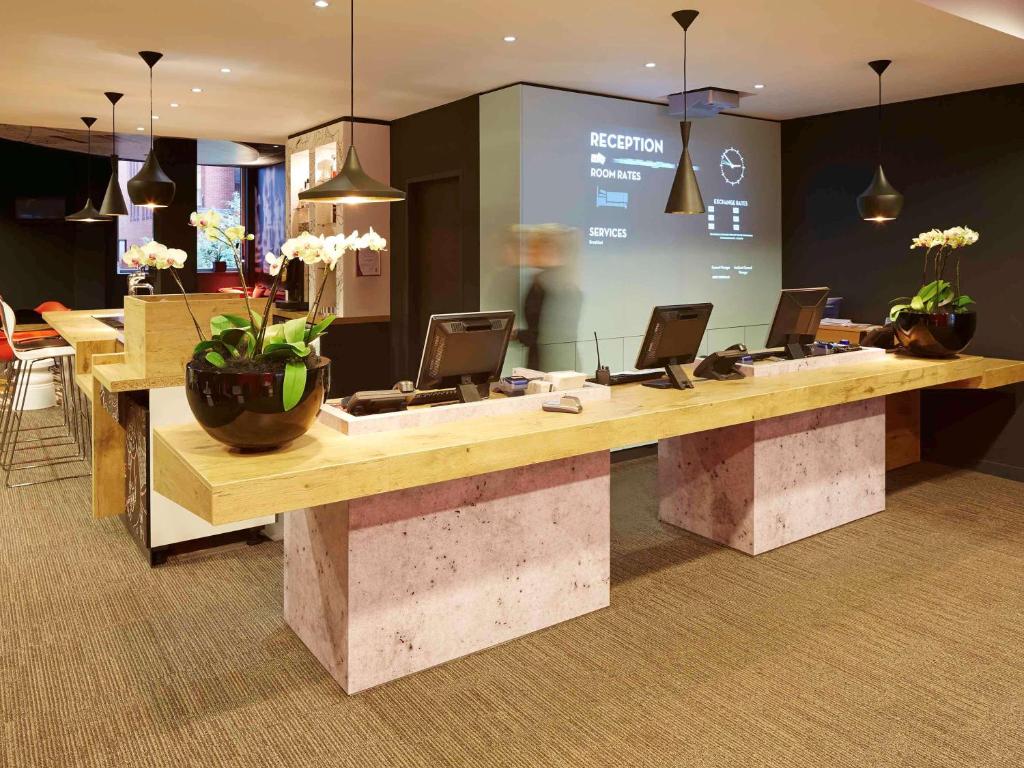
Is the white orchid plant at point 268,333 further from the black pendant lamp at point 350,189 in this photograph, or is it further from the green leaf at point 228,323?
the black pendant lamp at point 350,189

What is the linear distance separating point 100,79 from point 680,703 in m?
5.74

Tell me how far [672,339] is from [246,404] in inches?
85.8

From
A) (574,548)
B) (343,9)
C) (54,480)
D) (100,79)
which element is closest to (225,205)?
(100,79)

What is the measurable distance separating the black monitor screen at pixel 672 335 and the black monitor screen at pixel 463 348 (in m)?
0.85

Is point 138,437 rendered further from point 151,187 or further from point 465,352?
point 151,187

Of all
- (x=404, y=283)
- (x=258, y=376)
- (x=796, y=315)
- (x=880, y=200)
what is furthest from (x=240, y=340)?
(x=404, y=283)

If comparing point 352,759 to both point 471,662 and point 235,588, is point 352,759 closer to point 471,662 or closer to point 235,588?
point 471,662

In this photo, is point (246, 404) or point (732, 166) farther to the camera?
point (732, 166)

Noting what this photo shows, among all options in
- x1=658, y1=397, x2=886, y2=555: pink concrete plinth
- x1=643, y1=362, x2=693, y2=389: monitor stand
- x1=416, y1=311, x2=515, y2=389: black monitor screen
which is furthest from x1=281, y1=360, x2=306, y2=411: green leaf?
x1=658, y1=397, x2=886, y2=555: pink concrete plinth

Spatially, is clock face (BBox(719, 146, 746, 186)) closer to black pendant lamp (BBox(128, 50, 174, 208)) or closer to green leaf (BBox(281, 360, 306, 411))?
black pendant lamp (BBox(128, 50, 174, 208))

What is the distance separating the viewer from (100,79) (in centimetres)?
609

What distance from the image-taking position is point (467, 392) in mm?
3449

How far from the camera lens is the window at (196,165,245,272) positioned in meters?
13.6

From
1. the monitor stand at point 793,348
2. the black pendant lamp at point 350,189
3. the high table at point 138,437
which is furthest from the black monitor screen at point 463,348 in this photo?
the monitor stand at point 793,348
